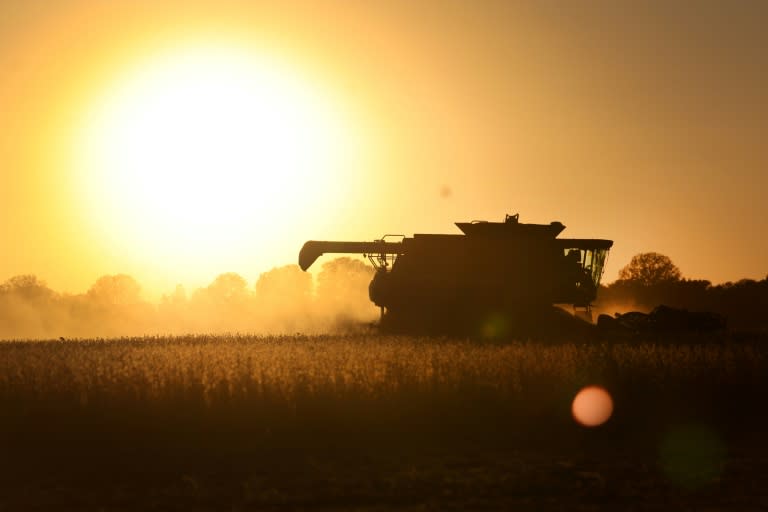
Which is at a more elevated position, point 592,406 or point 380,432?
point 592,406

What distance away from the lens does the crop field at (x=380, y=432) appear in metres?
11.8

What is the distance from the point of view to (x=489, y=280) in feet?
115

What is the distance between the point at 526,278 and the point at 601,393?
16111 mm

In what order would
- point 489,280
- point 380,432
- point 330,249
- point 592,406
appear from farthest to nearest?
point 330,249, point 489,280, point 592,406, point 380,432

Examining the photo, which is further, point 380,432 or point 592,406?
point 592,406

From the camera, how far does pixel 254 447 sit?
15.2m

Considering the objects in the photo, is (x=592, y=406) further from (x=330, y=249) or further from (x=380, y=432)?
(x=330, y=249)

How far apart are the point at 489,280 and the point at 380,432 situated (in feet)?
63.2

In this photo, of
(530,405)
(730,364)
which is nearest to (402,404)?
(530,405)

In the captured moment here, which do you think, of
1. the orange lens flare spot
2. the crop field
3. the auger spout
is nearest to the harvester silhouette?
the auger spout

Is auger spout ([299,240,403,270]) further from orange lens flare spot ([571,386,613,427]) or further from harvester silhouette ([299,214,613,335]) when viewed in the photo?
orange lens flare spot ([571,386,613,427])

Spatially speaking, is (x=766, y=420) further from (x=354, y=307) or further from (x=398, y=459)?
(x=354, y=307)

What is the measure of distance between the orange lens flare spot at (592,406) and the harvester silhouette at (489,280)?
15.6m

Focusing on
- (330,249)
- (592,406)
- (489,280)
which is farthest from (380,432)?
(330,249)
